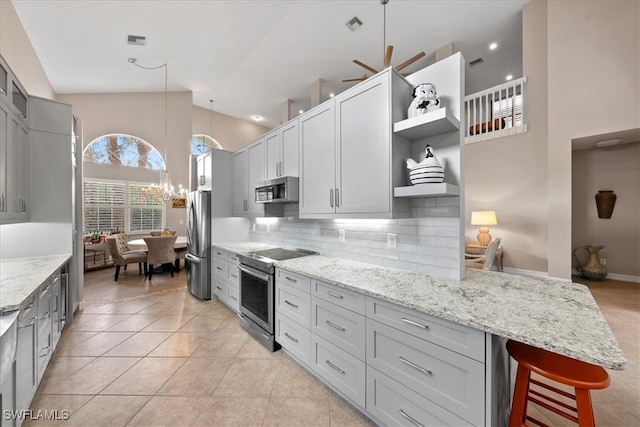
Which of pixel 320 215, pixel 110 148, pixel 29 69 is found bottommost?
pixel 320 215

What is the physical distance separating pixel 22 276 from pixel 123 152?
5.62 metres

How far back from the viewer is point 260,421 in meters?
1.71

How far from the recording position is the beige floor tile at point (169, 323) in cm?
302

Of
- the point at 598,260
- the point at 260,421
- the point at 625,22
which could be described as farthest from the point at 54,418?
the point at 598,260

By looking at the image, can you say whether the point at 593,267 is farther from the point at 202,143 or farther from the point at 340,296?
the point at 202,143

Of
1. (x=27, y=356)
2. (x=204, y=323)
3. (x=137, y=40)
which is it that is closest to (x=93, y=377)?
(x=27, y=356)

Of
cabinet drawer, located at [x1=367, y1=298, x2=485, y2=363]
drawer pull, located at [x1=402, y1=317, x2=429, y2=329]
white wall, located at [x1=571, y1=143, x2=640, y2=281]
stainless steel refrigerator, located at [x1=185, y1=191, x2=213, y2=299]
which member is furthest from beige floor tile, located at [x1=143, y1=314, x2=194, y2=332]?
white wall, located at [x1=571, y1=143, x2=640, y2=281]

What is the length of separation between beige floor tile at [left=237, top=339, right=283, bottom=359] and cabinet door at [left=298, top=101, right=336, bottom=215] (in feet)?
4.79

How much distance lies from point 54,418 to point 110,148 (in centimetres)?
645

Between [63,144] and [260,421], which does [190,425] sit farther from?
[63,144]

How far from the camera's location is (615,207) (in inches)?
192

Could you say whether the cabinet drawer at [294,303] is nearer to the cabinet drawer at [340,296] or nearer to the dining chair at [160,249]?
the cabinet drawer at [340,296]

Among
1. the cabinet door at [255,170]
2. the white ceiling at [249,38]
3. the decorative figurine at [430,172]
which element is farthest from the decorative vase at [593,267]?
the cabinet door at [255,170]

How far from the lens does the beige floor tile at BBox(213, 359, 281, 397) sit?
198 centimetres
